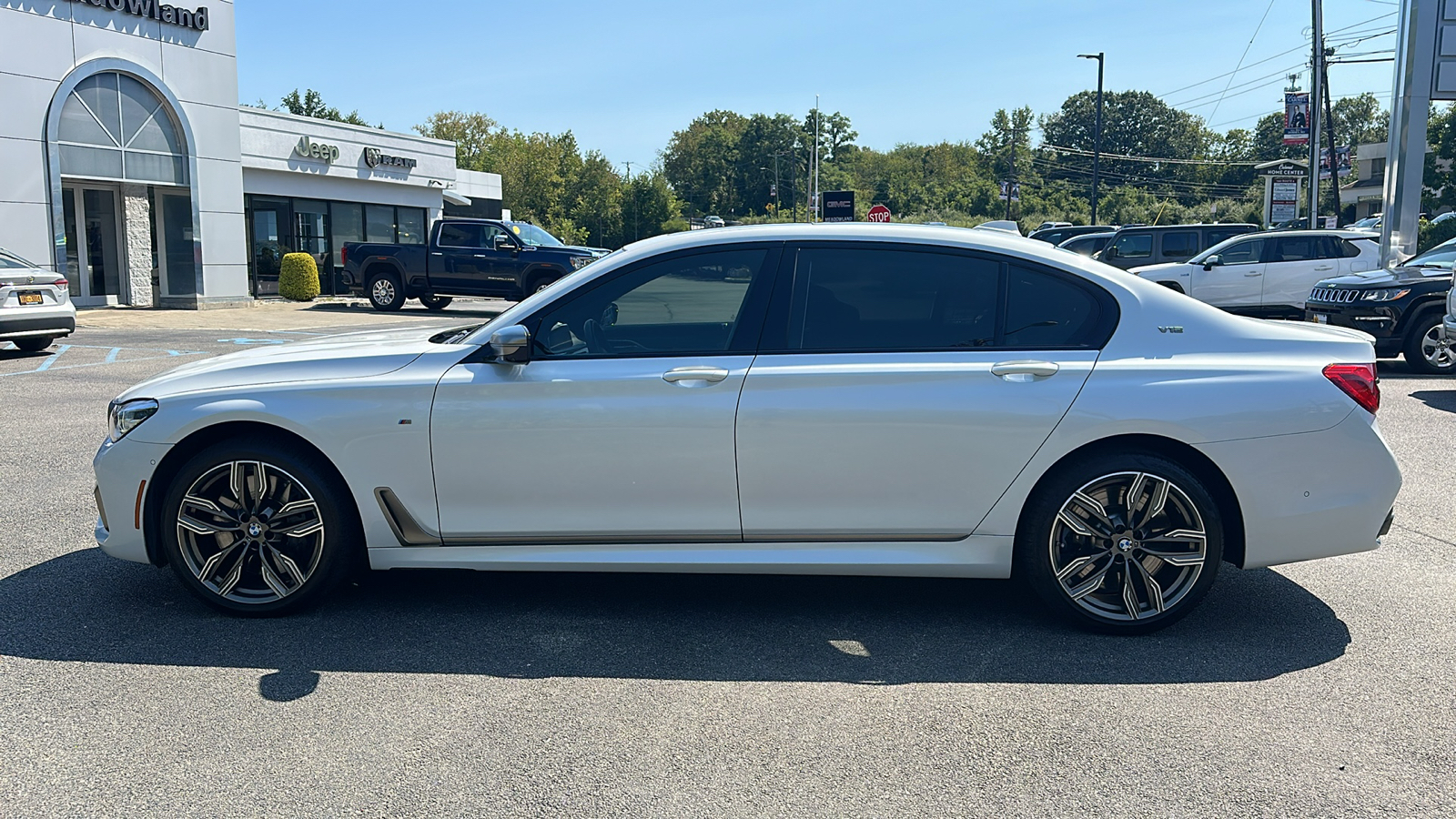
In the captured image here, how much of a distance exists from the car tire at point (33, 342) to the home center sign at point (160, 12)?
32.0 feet

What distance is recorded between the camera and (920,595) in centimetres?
505

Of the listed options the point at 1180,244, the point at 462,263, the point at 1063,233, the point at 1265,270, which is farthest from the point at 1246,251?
the point at 462,263

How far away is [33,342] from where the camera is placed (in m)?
14.5

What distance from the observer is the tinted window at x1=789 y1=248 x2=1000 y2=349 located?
14.8ft

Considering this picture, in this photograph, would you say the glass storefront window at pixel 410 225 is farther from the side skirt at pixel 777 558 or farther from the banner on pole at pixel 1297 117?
the side skirt at pixel 777 558

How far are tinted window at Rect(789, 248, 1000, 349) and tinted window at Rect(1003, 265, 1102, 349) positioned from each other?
8 cm

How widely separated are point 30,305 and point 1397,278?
16.2 metres

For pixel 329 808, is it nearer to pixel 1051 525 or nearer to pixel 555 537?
pixel 555 537

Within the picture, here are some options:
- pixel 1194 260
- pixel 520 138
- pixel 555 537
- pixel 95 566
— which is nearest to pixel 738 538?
pixel 555 537

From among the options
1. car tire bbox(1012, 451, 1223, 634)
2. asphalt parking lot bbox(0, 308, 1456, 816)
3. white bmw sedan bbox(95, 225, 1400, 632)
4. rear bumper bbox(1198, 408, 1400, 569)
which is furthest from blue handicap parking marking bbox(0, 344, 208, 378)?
rear bumper bbox(1198, 408, 1400, 569)

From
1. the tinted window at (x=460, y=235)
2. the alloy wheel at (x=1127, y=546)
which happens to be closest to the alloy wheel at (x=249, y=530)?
the alloy wheel at (x=1127, y=546)

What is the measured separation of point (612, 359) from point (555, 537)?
74 cm

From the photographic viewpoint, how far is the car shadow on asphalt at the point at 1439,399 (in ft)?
34.7

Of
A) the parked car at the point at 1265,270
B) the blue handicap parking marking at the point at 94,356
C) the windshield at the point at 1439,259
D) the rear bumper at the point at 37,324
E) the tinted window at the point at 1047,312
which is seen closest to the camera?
the tinted window at the point at 1047,312
